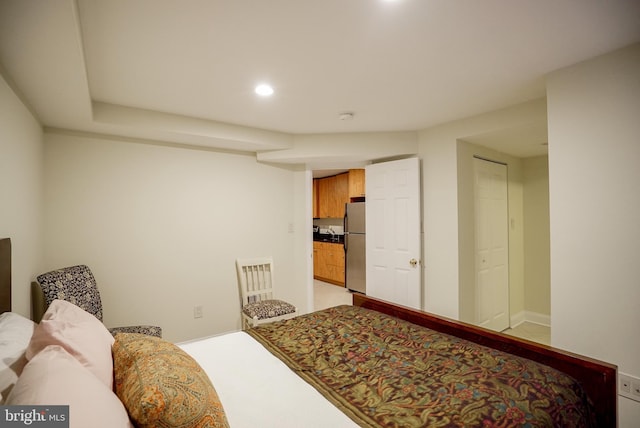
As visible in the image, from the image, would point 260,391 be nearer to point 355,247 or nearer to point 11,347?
point 11,347

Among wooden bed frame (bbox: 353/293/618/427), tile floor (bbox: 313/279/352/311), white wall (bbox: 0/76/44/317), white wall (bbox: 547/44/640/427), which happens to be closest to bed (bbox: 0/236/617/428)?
wooden bed frame (bbox: 353/293/618/427)

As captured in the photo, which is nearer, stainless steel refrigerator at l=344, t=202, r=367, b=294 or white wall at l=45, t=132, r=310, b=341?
white wall at l=45, t=132, r=310, b=341

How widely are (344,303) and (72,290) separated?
380 cm

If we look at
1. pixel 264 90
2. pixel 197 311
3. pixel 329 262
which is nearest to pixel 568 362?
pixel 264 90

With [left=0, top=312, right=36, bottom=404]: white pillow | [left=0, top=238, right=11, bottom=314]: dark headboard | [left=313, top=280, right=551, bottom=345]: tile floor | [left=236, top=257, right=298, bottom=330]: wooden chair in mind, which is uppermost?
[left=0, top=238, right=11, bottom=314]: dark headboard

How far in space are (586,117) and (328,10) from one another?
70.9 inches

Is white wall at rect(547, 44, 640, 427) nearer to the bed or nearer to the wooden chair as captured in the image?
the bed

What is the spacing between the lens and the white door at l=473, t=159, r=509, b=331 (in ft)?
11.6

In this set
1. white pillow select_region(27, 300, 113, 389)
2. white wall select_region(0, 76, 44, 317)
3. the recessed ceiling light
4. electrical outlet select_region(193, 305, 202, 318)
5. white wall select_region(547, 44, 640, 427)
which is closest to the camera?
white pillow select_region(27, 300, 113, 389)

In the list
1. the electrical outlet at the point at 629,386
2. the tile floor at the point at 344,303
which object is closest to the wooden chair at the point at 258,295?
the tile floor at the point at 344,303

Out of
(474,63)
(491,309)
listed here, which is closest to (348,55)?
(474,63)

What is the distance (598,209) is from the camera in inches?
74.9

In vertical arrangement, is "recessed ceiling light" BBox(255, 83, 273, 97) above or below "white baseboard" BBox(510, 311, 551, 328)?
above

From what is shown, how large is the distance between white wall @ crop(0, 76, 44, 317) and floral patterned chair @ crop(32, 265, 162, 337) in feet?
0.26
